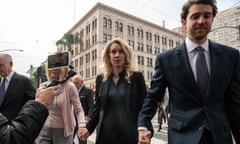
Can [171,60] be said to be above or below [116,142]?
above

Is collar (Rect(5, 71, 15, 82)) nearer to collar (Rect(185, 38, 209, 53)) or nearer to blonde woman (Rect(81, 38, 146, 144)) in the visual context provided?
blonde woman (Rect(81, 38, 146, 144))

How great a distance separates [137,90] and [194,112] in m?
1.00

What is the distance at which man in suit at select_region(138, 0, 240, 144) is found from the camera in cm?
171

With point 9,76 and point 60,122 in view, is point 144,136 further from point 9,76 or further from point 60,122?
point 9,76

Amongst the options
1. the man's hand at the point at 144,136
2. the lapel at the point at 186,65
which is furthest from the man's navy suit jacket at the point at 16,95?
the lapel at the point at 186,65

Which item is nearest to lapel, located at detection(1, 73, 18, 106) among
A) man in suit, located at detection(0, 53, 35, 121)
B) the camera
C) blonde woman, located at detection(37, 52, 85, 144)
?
man in suit, located at detection(0, 53, 35, 121)

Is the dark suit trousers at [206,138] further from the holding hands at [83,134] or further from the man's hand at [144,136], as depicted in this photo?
the holding hands at [83,134]

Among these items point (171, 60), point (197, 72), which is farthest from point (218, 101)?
point (171, 60)

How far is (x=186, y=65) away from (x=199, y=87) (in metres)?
0.20

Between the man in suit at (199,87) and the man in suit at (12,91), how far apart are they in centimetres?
219

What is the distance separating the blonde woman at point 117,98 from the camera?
248 cm

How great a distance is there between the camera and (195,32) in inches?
73.2

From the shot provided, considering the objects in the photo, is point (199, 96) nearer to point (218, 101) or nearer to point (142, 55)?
point (218, 101)

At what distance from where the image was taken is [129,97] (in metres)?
2.55
